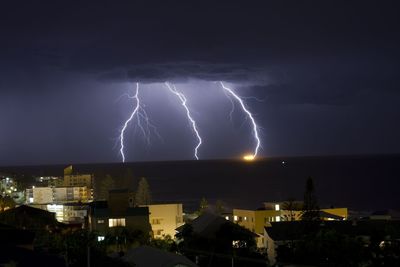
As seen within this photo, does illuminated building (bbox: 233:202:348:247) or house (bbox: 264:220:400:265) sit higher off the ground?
illuminated building (bbox: 233:202:348:247)

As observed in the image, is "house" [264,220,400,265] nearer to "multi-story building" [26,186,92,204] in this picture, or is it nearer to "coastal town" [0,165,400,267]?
"coastal town" [0,165,400,267]

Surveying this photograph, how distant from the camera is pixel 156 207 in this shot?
34.9 m

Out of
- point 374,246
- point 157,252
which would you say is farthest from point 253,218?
point 157,252

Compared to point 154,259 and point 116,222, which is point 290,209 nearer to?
point 116,222

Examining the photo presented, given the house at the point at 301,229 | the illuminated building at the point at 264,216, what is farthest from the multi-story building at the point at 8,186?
the house at the point at 301,229

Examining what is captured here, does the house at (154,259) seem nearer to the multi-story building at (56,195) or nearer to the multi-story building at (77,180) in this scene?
the multi-story building at (56,195)

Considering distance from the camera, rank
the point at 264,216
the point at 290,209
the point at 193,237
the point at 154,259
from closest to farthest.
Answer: the point at 154,259 < the point at 193,237 < the point at 290,209 < the point at 264,216

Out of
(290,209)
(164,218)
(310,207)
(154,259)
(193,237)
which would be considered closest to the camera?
(154,259)

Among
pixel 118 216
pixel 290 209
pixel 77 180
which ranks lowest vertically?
pixel 118 216

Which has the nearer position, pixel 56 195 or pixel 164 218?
pixel 164 218

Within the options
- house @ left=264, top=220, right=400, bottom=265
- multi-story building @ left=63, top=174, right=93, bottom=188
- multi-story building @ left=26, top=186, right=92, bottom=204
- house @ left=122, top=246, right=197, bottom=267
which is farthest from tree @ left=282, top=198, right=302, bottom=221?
multi-story building @ left=63, top=174, right=93, bottom=188

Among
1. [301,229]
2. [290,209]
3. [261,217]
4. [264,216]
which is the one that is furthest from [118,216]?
[264,216]

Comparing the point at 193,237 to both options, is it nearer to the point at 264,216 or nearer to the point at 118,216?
the point at 118,216

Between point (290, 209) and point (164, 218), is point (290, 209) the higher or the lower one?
the higher one
